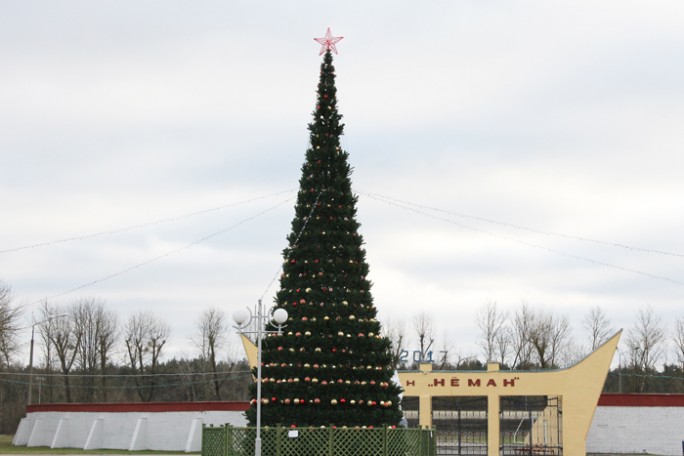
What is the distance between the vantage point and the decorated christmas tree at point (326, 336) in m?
23.6

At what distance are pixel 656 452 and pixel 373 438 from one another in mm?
27226

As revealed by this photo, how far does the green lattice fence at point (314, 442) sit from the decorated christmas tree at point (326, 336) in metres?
0.76

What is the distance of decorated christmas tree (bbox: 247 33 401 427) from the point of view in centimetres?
2362

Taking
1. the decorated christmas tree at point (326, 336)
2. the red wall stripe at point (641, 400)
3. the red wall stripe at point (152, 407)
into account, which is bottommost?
the red wall stripe at point (152, 407)

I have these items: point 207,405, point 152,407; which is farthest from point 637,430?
point 152,407

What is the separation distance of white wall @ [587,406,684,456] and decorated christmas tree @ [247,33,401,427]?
982 inches

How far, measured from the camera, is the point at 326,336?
78.0 feet

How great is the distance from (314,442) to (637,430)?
91.5ft

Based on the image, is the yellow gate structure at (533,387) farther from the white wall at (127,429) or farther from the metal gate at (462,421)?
the white wall at (127,429)

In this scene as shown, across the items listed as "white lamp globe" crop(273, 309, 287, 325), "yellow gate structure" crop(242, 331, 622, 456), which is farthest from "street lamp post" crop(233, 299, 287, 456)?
"yellow gate structure" crop(242, 331, 622, 456)

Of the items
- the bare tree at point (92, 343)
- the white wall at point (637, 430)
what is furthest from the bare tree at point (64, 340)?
the white wall at point (637, 430)

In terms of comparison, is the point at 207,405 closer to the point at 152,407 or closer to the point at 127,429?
the point at 152,407

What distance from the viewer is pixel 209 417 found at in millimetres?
48938

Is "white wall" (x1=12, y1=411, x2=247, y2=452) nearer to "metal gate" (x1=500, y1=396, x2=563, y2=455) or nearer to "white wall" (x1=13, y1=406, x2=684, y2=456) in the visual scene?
"white wall" (x1=13, y1=406, x2=684, y2=456)
